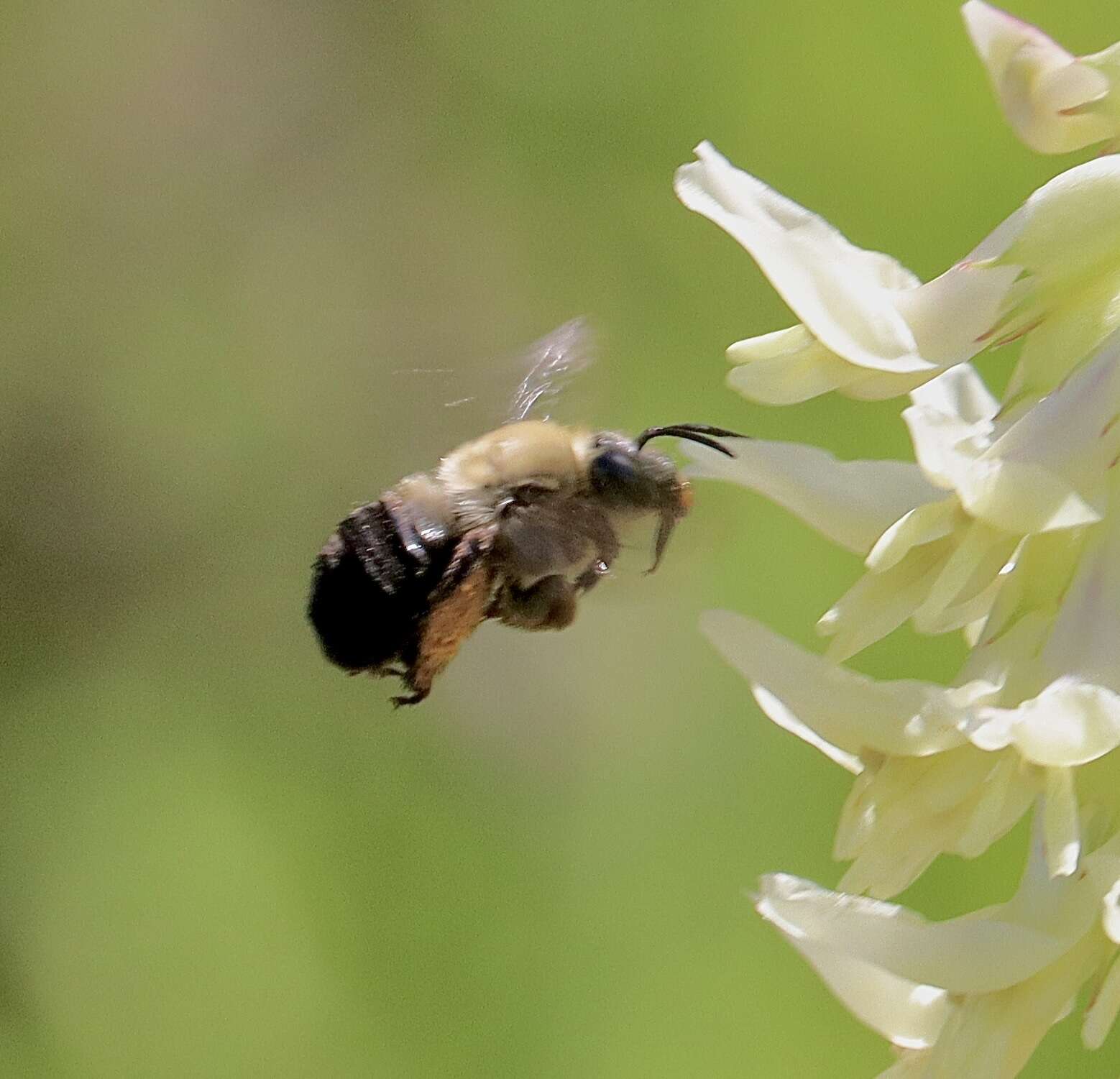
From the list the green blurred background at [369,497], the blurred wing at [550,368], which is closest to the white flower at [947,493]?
the blurred wing at [550,368]

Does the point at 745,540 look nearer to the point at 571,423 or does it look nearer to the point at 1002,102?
the point at 571,423

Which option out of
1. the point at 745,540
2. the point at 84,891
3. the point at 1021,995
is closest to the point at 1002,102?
the point at 1021,995

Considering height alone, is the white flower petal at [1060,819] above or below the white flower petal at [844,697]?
below

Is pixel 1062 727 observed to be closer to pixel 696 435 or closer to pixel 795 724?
pixel 795 724

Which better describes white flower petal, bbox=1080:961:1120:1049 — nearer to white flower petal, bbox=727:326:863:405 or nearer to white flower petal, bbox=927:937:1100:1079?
white flower petal, bbox=927:937:1100:1079

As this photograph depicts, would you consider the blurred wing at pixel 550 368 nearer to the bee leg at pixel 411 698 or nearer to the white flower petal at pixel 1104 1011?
the bee leg at pixel 411 698

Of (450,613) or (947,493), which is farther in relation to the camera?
(450,613)

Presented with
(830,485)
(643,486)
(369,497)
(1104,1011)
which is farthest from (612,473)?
(369,497)
